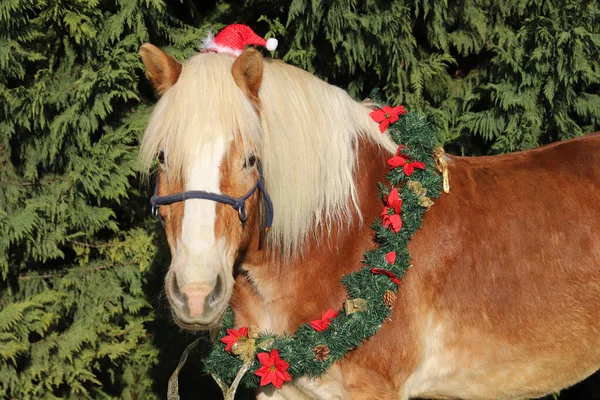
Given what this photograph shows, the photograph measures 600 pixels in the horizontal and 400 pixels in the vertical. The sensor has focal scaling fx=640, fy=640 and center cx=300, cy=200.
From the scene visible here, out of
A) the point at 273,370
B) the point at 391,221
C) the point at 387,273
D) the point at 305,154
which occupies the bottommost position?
the point at 273,370

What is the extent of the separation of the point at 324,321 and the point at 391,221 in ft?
1.65

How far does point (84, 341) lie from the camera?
4.11 meters

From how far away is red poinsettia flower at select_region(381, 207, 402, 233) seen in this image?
106 inches

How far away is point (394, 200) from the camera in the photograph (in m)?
2.73

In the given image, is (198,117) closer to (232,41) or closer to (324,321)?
(232,41)

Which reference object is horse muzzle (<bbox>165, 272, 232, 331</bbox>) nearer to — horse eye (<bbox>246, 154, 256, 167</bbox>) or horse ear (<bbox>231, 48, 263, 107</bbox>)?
horse eye (<bbox>246, 154, 256, 167</bbox>)

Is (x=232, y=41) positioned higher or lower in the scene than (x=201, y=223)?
higher

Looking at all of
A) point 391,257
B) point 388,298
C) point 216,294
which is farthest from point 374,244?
point 216,294

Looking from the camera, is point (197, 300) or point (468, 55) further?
point (468, 55)

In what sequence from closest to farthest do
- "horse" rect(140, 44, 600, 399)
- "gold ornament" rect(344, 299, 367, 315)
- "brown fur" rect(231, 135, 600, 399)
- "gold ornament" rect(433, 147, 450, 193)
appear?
"horse" rect(140, 44, 600, 399) → "gold ornament" rect(344, 299, 367, 315) → "brown fur" rect(231, 135, 600, 399) → "gold ornament" rect(433, 147, 450, 193)

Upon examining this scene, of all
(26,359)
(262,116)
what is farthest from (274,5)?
(26,359)

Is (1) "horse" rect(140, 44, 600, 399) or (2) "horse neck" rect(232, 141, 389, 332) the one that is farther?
(2) "horse neck" rect(232, 141, 389, 332)

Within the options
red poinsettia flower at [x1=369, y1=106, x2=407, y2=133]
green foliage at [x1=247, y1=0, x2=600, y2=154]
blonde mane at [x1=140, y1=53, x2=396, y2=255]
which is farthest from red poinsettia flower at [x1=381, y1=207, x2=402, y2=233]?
green foliage at [x1=247, y1=0, x2=600, y2=154]

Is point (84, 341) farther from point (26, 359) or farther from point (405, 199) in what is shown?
point (405, 199)
